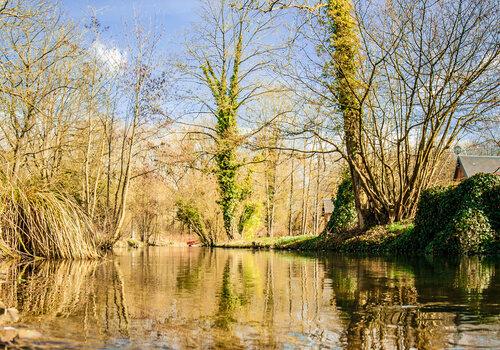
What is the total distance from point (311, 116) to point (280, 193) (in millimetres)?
22379

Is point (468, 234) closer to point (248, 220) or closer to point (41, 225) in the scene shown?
point (41, 225)

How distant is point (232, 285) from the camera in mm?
5184

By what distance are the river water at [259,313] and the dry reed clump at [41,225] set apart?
3.08 m

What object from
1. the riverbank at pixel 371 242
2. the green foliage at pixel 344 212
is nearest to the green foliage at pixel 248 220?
the riverbank at pixel 371 242

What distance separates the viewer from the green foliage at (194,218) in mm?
30663

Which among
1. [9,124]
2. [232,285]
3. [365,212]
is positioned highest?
[9,124]

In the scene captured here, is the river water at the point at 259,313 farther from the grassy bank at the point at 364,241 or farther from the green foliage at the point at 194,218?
the green foliage at the point at 194,218

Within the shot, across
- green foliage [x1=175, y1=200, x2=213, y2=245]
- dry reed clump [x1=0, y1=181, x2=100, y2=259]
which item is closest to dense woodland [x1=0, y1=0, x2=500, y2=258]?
dry reed clump [x1=0, y1=181, x2=100, y2=259]

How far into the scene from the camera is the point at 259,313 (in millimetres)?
3324

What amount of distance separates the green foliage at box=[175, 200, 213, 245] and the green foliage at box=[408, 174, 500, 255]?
19282mm

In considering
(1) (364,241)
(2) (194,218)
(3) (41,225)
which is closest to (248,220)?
(2) (194,218)

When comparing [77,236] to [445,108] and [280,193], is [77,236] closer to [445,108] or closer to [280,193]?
[445,108]

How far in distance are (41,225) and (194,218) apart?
75.0 ft

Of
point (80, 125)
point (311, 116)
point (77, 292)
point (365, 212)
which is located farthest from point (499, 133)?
point (77, 292)
